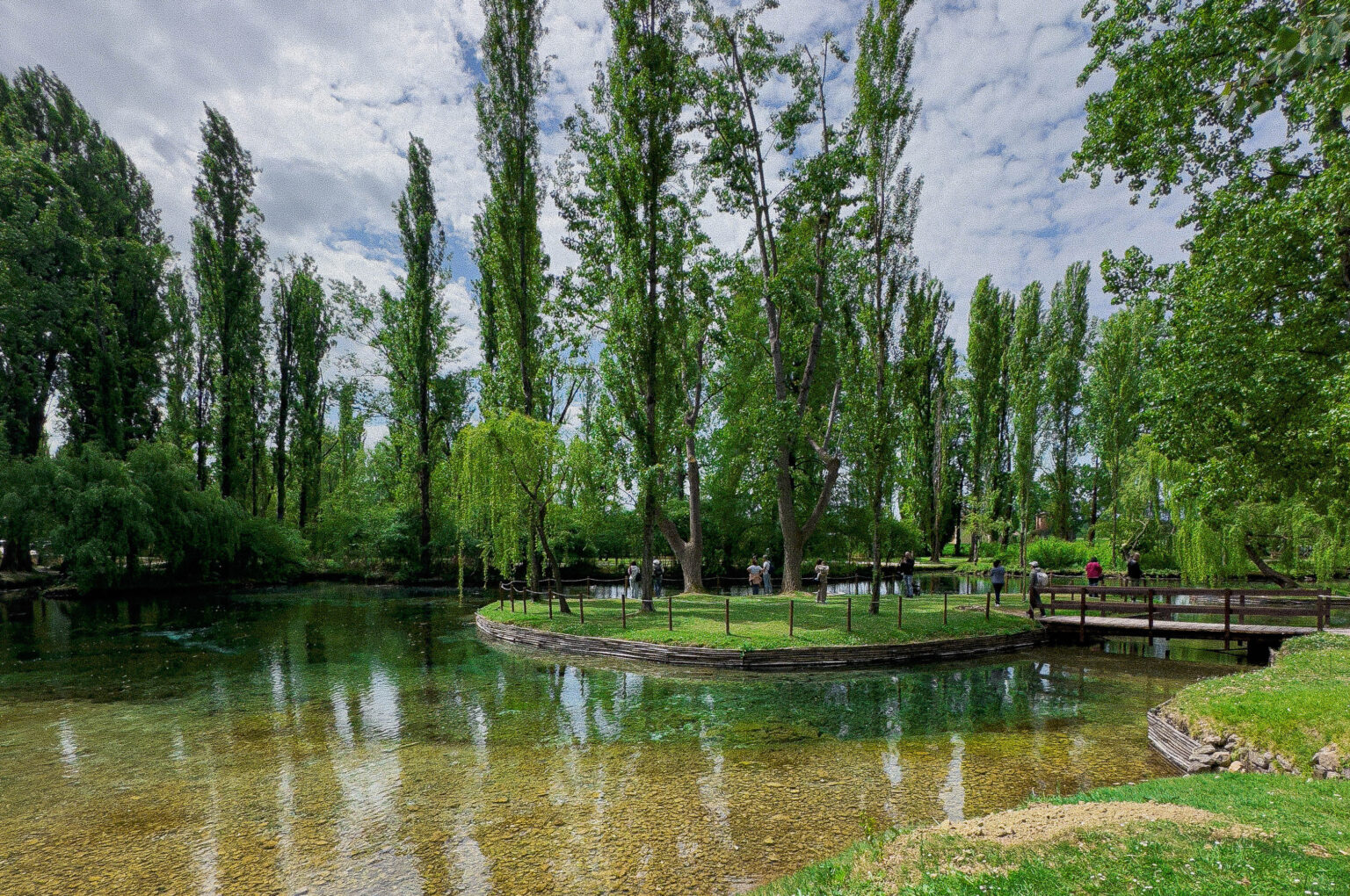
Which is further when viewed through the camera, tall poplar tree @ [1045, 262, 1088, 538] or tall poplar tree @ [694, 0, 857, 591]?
tall poplar tree @ [1045, 262, 1088, 538]

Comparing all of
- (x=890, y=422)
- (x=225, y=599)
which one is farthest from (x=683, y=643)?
(x=225, y=599)

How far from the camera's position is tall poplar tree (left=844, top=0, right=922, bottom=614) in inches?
767

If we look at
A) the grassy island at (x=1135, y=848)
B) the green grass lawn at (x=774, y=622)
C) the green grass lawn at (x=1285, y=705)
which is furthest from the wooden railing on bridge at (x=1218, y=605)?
the grassy island at (x=1135, y=848)

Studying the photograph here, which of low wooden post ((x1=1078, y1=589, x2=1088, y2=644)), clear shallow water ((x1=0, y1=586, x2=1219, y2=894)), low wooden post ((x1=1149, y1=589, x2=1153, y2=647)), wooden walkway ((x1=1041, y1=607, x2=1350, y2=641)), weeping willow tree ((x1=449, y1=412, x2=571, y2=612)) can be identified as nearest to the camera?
clear shallow water ((x1=0, y1=586, x2=1219, y2=894))

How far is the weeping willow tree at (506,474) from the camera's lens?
20609 mm

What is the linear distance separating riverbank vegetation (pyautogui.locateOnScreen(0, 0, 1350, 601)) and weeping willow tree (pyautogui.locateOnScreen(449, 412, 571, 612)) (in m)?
0.11

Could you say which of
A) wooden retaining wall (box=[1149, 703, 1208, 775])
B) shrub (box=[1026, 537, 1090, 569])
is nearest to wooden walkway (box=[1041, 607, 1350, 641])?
wooden retaining wall (box=[1149, 703, 1208, 775])

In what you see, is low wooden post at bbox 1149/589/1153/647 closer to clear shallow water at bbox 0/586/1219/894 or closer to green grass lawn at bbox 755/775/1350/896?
clear shallow water at bbox 0/586/1219/894

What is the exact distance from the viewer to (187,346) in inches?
1543

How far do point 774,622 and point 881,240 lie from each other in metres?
13.0

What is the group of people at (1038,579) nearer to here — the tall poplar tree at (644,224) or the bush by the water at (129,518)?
the tall poplar tree at (644,224)

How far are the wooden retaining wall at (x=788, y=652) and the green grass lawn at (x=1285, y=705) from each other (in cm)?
640

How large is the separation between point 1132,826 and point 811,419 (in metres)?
19.4

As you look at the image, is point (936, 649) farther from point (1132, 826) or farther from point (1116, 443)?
point (1116, 443)
